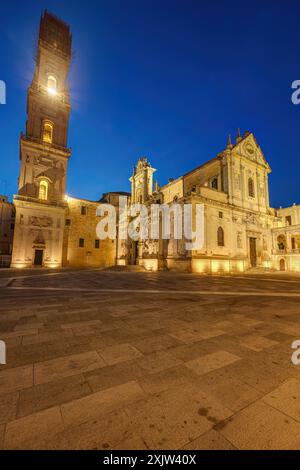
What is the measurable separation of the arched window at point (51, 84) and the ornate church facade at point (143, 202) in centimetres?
19

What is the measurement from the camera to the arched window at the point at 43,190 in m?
30.7

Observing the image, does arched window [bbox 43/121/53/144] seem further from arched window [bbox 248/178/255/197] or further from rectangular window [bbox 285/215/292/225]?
rectangular window [bbox 285/215/292/225]

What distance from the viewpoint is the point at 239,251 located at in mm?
27688

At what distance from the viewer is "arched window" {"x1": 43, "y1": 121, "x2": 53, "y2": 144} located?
33.1m

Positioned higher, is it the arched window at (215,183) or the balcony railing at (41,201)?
the arched window at (215,183)

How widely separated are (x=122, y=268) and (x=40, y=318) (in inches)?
961

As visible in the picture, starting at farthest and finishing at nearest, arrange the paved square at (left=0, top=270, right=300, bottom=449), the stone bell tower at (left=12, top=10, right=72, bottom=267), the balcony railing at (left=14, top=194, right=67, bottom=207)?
the stone bell tower at (left=12, top=10, right=72, bottom=267), the balcony railing at (left=14, top=194, right=67, bottom=207), the paved square at (left=0, top=270, right=300, bottom=449)

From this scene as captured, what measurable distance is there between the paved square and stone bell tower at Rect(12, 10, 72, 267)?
2713cm

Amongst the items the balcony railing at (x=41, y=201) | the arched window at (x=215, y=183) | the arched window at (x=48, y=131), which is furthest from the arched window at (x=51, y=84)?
the arched window at (x=215, y=183)

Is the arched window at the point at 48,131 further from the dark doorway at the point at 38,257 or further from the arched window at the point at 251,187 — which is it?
the arched window at the point at 251,187

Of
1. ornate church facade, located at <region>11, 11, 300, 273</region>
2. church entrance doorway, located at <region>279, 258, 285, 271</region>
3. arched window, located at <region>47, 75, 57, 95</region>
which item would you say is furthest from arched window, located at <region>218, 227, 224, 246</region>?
arched window, located at <region>47, 75, 57, 95</region>

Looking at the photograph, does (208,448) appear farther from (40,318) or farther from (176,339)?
(40,318)
